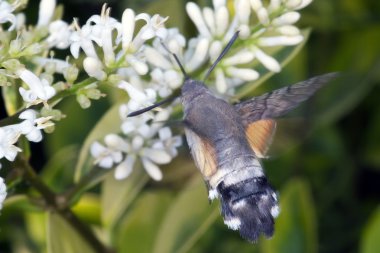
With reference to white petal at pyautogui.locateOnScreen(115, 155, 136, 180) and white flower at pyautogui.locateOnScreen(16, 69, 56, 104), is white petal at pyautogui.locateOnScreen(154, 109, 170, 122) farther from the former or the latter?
white flower at pyautogui.locateOnScreen(16, 69, 56, 104)

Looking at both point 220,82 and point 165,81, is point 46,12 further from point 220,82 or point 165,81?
point 220,82

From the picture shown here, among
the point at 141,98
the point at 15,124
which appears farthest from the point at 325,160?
→ the point at 15,124

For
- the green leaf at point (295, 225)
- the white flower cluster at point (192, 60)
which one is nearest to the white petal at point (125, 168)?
the white flower cluster at point (192, 60)

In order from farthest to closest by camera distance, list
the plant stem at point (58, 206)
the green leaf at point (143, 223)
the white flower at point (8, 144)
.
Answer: the green leaf at point (143, 223), the plant stem at point (58, 206), the white flower at point (8, 144)

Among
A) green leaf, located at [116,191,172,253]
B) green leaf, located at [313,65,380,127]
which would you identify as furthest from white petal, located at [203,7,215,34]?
green leaf, located at [313,65,380,127]

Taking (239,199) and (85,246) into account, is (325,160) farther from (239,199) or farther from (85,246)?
(239,199)

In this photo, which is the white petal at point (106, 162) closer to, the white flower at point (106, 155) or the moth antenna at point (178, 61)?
the white flower at point (106, 155)

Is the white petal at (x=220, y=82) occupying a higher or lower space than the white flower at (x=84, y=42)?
lower
